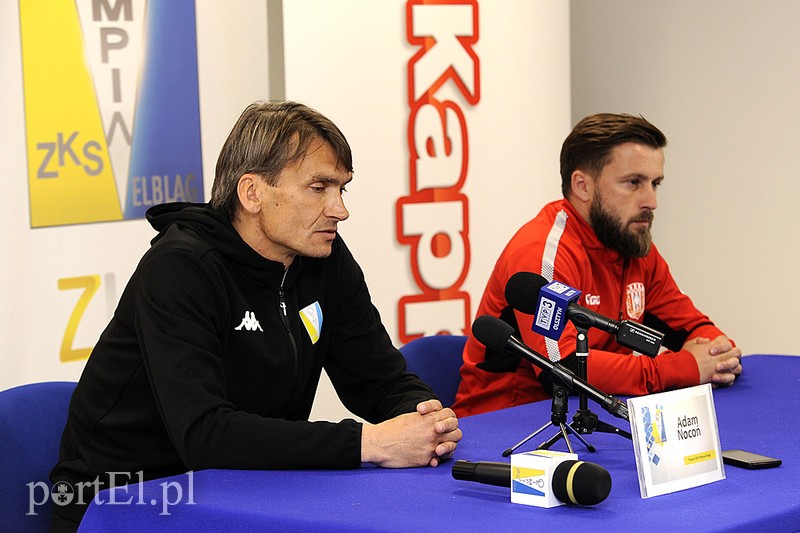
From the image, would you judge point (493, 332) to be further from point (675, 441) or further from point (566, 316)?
point (675, 441)

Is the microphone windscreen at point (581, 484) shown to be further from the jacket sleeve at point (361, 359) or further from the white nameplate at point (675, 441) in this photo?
the jacket sleeve at point (361, 359)

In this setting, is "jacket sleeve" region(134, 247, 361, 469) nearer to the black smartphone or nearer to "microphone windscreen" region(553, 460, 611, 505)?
"microphone windscreen" region(553, 460, 611, 505)

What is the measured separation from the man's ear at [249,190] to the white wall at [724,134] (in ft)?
9.31

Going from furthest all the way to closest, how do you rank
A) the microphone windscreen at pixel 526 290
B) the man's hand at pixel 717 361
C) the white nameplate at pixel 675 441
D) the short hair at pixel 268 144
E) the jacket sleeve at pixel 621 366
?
the man's hand at pixel 717 361 < the jacket sleeve at pixel 621 366 < the short hair at pixel 268 144 < the microphone windscreen at pixel 526 290 < the white nameplate at pixel 675 441

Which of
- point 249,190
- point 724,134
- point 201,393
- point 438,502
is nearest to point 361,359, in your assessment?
point 249,190

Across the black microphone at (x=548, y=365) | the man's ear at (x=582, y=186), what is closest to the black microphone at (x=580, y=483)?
the black microphone at (x=548, y=365)

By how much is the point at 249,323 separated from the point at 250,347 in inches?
1.9

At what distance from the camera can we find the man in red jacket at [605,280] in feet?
9.13

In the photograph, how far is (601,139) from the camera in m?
3.22

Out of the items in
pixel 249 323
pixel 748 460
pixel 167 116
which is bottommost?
pixel 748 460

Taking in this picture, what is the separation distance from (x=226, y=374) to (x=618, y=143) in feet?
4.87

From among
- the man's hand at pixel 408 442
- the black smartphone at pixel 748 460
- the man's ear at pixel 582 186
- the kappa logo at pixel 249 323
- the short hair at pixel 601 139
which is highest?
the short hair at pixel 601 139

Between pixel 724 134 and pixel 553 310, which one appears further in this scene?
pixel 724 134

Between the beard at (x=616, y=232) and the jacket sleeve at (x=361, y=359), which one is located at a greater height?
the beard at (x=616, y=232)
